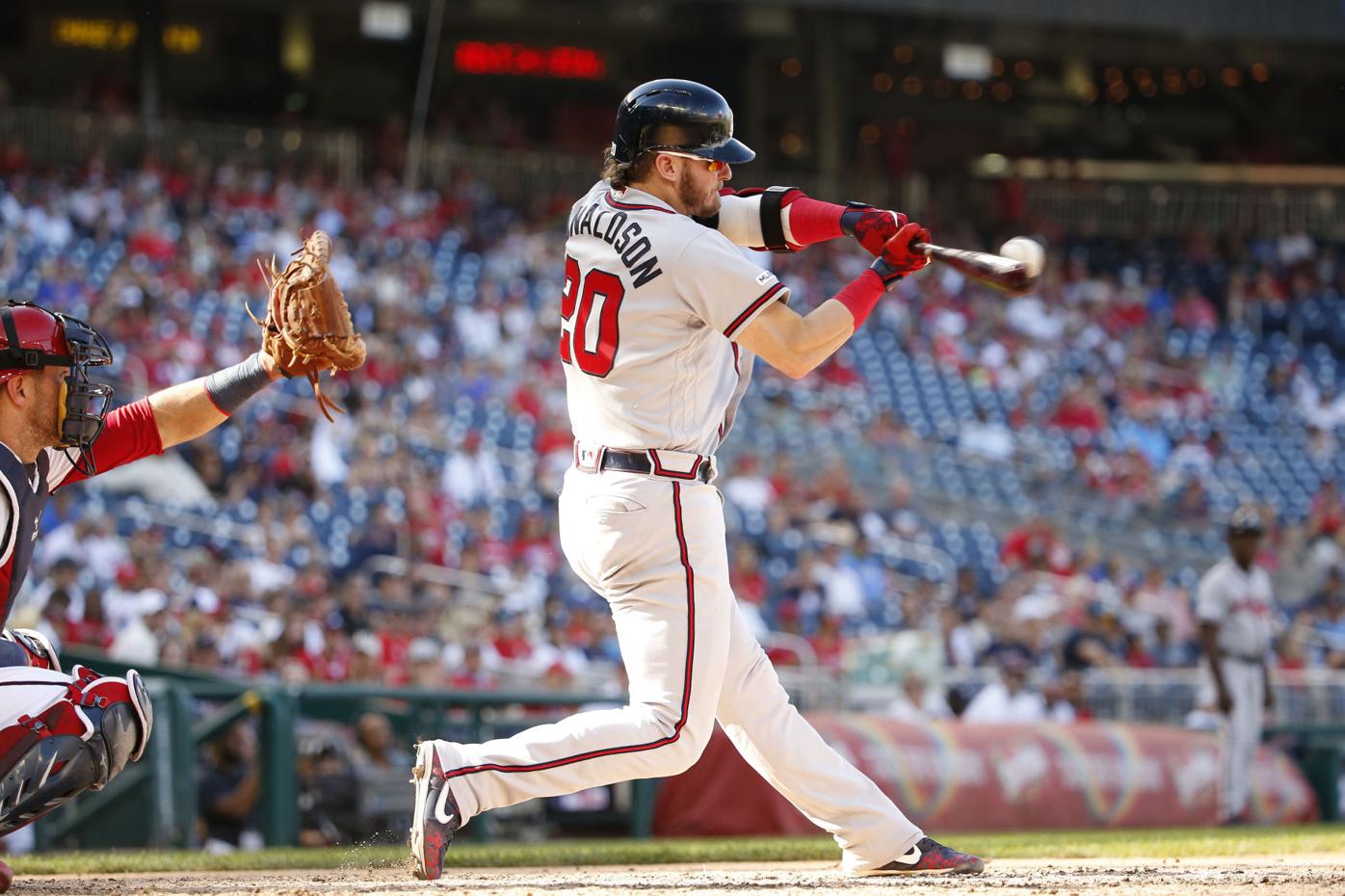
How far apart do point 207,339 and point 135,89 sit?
822 cm

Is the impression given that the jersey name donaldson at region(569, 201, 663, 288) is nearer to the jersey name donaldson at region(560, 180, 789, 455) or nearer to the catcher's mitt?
the jersey name donaldson at region(560, 180, 789, 455)

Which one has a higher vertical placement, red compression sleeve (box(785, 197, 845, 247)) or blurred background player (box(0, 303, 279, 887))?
red compression sleeve (box(785, 197, 845, 247))

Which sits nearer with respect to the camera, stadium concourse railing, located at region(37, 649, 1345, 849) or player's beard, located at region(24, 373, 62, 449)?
player's beard, located at region(24, 373, 62, 449)

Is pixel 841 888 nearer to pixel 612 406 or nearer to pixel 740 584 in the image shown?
pixel 612 406

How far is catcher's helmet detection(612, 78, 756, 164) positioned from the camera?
4.29 metres

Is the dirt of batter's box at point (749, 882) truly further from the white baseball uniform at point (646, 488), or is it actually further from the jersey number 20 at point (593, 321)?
the jersey number 20 at point (593, 321)

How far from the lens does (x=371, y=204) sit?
59.3 ft

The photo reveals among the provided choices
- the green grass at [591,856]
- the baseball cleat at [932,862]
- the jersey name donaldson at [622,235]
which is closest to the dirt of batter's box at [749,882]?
the baseball cleat at [932,862]

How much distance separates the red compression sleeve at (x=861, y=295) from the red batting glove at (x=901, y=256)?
24 millimetres

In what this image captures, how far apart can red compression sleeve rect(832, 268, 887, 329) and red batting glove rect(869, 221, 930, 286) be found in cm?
2

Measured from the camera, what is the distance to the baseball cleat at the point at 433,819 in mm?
4090

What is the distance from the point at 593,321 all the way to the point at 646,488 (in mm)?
425

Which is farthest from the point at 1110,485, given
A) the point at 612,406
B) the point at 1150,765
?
the point at 612,406

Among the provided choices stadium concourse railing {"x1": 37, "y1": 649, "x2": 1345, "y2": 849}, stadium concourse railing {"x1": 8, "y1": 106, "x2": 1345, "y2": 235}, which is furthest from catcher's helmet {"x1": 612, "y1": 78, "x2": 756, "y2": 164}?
stadium concourse railing {"x1": 8, "y1": 106, "x2": 1345, "y2": 235}
